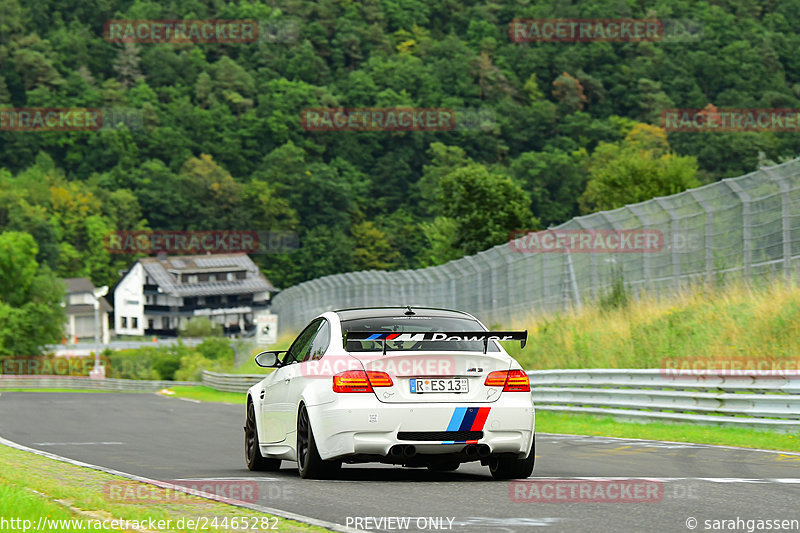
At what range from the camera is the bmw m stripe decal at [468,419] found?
31.5ft

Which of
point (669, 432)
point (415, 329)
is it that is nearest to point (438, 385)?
point (415, 329)

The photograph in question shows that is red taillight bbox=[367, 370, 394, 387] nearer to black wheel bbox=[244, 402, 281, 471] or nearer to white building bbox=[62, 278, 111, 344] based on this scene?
black wheel bbox=[244, 402, 281, 471]

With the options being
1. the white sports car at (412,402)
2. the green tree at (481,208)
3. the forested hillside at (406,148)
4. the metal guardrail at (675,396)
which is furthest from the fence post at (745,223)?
the forested hillside at (406,148)

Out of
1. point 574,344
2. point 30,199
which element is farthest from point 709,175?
point 574,344

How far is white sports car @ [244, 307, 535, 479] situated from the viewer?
955 centimetres

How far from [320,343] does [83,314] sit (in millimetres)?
152307

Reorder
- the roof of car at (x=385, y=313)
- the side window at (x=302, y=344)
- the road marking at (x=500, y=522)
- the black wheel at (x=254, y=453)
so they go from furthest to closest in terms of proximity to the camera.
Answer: the black wheel at (x=254, y=453), the side window at (x=302, y=344), the roof of car at (x=385, y=313), the road marking at (x=500, y=522)

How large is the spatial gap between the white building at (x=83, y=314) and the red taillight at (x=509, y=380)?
495ft

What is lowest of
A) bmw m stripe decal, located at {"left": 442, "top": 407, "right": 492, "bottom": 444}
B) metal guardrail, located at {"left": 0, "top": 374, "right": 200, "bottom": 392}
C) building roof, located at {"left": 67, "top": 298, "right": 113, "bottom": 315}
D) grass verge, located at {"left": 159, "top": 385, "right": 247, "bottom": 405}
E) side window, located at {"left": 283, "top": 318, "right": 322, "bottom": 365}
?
metal guardrail, located at {"left": 0, "top": 374, "right": 200, "bottom": 392}

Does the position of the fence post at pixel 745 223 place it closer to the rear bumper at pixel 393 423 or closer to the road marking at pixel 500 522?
the rear bumper at pixel 393 423

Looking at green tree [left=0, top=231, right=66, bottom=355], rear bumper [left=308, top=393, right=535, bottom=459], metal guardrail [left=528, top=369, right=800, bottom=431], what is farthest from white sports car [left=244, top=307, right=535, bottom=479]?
green tree [left=0, top=231, right=66, bottom=355]

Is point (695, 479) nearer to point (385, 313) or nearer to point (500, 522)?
point (385, 313)

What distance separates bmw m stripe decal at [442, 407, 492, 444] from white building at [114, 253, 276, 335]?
137 m

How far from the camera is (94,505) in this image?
8312mm
